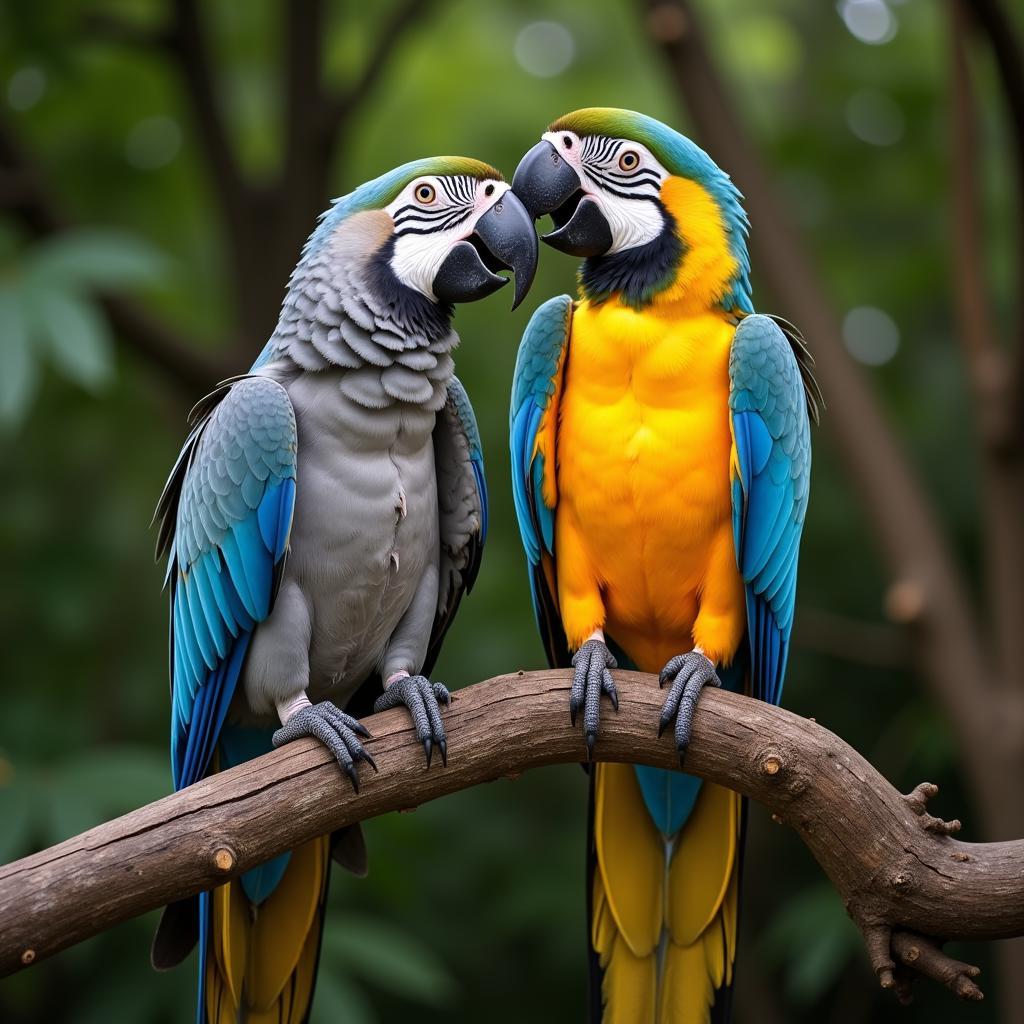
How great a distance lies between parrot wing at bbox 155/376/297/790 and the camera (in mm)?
2859

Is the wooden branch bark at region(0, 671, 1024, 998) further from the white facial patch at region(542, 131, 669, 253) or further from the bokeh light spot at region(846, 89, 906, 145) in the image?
the bokeh light spot at region(846, 89, 906, 145)

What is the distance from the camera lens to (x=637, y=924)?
3121mm

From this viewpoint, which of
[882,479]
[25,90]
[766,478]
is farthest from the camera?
[25,90]

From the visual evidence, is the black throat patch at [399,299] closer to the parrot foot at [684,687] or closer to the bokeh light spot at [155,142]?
the parrot foot at [684,687]

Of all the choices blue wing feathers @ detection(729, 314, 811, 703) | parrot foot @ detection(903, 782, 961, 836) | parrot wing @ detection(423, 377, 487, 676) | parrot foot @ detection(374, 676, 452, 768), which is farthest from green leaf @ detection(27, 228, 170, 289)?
parrot foot @ detection(903, 782, 961, 836)

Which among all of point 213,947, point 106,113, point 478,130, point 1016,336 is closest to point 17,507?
point 106,113

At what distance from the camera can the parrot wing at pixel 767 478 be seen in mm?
2926

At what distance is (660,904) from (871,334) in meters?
3.87

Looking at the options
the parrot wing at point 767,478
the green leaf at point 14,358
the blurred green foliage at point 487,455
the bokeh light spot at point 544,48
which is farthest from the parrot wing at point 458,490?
the bokeh light spot at point 544,48

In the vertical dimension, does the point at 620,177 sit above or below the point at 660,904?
above

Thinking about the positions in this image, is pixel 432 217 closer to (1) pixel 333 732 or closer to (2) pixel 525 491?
(2) pixel 525 491

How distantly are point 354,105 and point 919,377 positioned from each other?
2926mm

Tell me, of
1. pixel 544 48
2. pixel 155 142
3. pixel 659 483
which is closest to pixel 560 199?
pixel 659 483

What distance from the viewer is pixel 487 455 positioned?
5.60 meters
